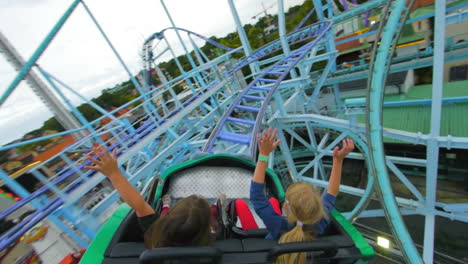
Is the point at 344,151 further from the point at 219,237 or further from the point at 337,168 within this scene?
the point at 219,237

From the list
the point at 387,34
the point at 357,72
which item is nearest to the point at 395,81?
the point at 357,72

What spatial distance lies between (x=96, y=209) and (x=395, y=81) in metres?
8.94

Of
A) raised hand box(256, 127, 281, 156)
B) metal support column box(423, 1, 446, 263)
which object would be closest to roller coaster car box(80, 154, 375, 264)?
raised hand box(256, 127, 281, 156)

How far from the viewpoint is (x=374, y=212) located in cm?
377

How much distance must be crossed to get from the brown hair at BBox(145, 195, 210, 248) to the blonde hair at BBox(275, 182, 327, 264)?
1.21ft

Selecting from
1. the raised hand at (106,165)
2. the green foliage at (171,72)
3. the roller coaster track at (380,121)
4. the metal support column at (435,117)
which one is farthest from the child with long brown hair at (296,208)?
the green foliage at (171,72)

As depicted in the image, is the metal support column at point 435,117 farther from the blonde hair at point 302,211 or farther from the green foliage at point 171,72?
the green foliage at point 171,72

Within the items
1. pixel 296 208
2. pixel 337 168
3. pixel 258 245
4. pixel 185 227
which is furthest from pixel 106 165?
pixel 337 168

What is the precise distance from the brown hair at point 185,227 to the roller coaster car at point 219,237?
0.07 meters

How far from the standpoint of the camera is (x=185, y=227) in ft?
2.60

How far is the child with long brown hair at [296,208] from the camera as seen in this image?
1.00 m

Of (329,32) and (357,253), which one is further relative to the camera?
(329,32)

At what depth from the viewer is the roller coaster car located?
2.49ft

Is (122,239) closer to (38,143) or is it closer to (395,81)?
(38,143)
